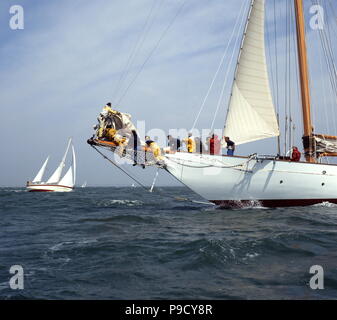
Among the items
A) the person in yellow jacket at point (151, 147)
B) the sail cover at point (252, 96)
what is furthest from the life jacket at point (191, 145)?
the sail cover at point (252, 96)

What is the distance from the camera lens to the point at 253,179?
19406 mm

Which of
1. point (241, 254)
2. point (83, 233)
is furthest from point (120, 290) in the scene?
point (83, 233)

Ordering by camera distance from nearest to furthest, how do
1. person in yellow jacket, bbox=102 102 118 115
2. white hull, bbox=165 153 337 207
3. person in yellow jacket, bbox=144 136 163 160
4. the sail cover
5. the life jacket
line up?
person in yellow jacket, bbox=102 102 118 115 < person in yellow jacket, bbox=144 136 163 160 < white hull, bbox=165 153 337 207 < the life jacket < the sail cover

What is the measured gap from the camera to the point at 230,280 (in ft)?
24.1

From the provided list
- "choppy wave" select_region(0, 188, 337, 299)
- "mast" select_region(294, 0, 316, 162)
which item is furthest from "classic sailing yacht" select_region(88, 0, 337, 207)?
"choppy wave" select_region(0, 188, 337, 299)

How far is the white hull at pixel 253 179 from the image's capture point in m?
19.3

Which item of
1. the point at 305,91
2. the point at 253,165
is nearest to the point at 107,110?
the point at 253,165

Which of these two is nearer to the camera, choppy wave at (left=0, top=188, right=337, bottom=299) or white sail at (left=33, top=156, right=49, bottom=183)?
choppy wave at (left=0, top=188, right=337, bottom=299)

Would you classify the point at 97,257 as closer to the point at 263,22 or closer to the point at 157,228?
the point at 157,228

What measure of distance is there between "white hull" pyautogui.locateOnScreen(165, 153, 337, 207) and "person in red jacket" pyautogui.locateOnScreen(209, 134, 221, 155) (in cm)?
33

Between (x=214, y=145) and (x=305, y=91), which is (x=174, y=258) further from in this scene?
(x=305, y=91)

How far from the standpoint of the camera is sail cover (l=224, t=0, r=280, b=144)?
20.4 metres

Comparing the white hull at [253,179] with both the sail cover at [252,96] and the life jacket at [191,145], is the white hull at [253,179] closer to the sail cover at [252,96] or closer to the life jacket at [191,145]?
the life jacket at [191,145]

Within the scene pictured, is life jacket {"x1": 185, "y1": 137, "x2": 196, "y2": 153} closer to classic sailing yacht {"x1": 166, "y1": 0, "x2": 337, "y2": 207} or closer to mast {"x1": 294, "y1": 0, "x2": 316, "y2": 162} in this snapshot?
classic sailing yacht {"x1": 166, "y1": 0, "x2": 337, "y2": 207}
